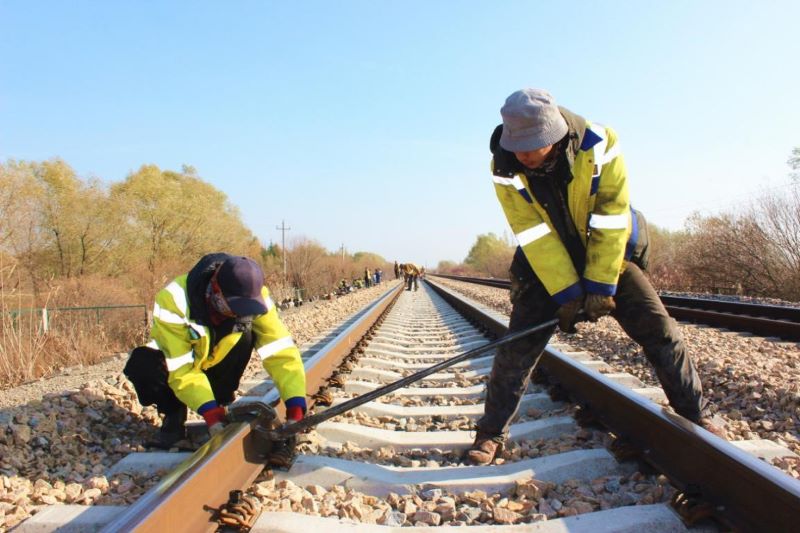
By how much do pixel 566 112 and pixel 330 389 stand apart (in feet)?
8.85

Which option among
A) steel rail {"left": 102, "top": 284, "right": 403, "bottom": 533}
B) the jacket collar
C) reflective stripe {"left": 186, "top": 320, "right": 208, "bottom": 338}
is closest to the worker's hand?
the jacket collar

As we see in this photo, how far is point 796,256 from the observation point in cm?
1522

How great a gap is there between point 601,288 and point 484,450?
94 centimetres

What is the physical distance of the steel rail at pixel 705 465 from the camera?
1.68 m

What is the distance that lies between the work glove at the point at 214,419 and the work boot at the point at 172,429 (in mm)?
375

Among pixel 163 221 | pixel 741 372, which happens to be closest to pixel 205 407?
pixel 741 372

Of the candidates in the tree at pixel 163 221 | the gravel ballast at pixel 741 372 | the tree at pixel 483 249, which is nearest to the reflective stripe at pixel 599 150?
the gravel ballast at pixel 741 372

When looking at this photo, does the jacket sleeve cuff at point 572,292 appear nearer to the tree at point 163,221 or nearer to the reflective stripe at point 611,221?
the reflective stripe at point 611,221

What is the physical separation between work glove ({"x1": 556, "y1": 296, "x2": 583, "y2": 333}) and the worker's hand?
55mm

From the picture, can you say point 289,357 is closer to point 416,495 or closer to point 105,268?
point 416,495

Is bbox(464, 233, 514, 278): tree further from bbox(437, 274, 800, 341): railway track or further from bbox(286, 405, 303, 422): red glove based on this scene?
bbox(286, 405, 303, 422): red glove

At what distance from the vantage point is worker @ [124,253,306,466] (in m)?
2.79

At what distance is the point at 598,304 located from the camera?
2492 millimetres

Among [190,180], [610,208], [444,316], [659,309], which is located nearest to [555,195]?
[610,208]
